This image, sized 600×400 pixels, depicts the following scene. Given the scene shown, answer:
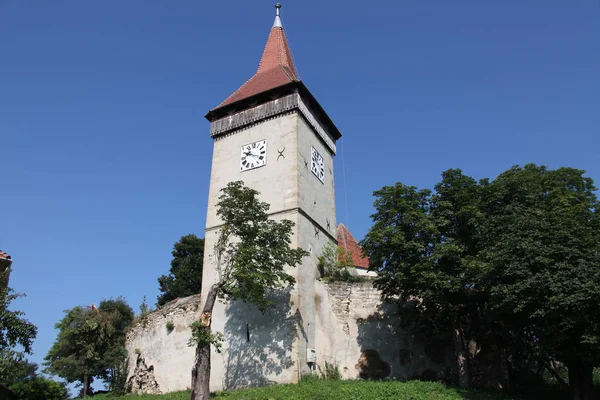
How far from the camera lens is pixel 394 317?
20859 mm

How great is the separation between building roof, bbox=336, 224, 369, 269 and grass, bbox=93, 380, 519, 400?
1205 cm

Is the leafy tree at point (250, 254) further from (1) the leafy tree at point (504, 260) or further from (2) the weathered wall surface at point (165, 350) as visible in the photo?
(2) the weathered wall surface at point (165, 350)

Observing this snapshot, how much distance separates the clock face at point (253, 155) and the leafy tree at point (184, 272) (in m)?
12.9

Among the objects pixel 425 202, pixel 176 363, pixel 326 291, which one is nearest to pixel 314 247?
pixel 326 291

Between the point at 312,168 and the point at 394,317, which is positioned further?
the point at 312,168

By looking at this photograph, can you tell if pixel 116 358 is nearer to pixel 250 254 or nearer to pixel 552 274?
pixel 250 254

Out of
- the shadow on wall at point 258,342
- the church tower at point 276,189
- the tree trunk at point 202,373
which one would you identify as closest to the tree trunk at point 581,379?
the church tower at point 276,189

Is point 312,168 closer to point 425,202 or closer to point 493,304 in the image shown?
point 425,202

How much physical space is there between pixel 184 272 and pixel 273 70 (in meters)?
15.0

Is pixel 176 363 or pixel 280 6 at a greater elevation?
pixel 280 6

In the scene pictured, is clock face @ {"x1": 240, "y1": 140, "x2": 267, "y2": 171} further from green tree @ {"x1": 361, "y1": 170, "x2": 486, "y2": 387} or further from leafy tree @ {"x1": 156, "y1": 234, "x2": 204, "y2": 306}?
leafy tree @ {"x1": 156, "y1": 234, "x2": 204, "y2": 306}

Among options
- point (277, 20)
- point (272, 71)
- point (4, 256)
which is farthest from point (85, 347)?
point (277, 20)

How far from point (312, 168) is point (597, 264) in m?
13.2

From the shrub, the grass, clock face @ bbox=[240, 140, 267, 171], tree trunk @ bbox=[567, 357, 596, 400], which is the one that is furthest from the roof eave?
tree trunk @ bbox=[567, 357, 596, 400]
